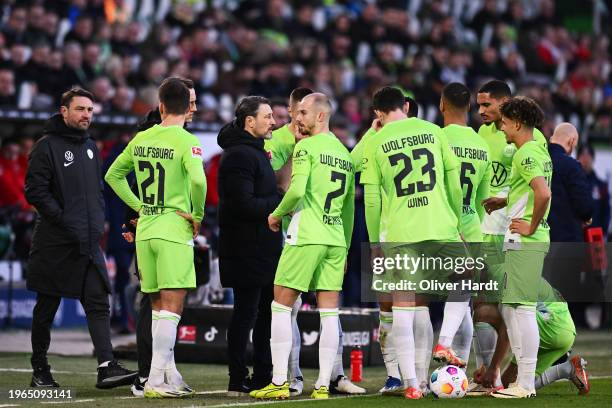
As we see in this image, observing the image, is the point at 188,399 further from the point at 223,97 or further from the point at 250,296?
the point at 223,97

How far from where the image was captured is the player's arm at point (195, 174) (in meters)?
9.66

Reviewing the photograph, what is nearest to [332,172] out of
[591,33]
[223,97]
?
[223,97]

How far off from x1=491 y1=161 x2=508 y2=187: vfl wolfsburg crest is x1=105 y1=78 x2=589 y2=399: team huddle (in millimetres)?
645

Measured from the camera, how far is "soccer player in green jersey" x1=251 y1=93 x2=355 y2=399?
31.6 feet

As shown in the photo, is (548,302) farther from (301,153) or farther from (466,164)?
(301,153)

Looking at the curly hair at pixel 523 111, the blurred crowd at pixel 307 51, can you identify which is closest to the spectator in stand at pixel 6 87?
the blurred crowd at pixel 307 51

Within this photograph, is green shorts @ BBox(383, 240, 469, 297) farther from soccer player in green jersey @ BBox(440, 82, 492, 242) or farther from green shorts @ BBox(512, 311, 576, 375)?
green shorts @ BBox(512, 311, 576, 375)

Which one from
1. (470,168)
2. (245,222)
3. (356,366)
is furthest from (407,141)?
(356,366)

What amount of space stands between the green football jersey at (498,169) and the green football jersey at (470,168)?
0.21m

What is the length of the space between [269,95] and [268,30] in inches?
128

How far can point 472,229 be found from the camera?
1033 cm

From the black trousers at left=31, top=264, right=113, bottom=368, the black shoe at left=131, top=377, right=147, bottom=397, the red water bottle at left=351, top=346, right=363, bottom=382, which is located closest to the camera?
the black shoe at left=131, top=377, right=147, bottom=397

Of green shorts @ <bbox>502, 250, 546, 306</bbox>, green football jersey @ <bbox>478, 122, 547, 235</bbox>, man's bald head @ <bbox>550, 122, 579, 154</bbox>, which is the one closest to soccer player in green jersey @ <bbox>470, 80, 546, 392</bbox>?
green football jersey @ <bbox>478, 122, 547, 235</bbox>

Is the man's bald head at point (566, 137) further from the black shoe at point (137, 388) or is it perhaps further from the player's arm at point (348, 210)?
the black shoe at point (137, 388)
